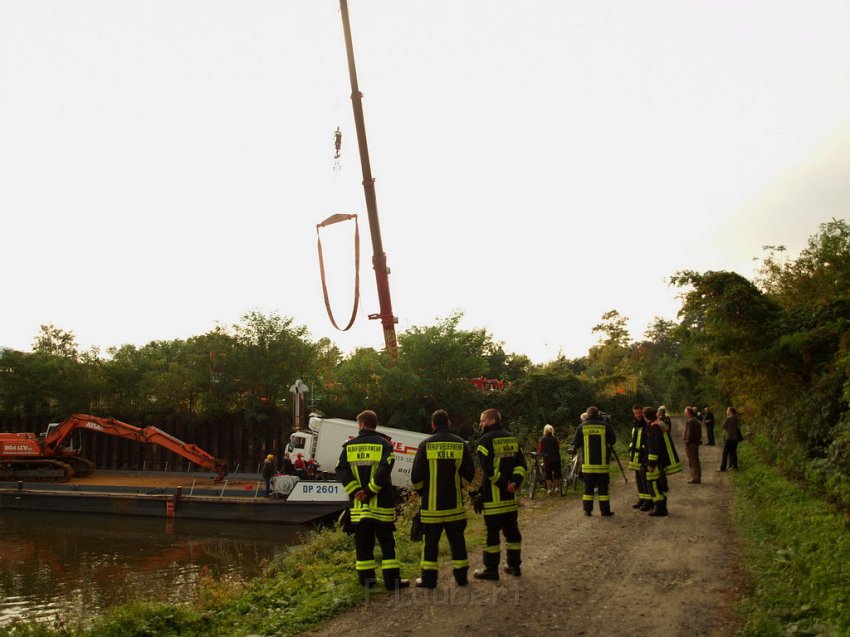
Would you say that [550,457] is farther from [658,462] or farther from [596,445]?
[658,462]

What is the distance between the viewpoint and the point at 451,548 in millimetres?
7094

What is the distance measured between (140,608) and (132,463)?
2983 centimetres

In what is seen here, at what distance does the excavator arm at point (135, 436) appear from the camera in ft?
90.1

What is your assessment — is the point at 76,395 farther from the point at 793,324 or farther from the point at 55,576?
the point at 793,324

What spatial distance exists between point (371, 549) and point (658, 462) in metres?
5.64

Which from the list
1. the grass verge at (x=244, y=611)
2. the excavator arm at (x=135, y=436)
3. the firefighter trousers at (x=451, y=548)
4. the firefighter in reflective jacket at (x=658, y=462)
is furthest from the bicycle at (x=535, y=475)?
the excavator arm at (x=135, y=436)

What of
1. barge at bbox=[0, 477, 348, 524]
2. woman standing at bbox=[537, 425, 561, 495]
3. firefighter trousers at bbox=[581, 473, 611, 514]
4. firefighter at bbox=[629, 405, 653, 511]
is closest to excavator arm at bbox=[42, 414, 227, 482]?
barge at bbox=[0, 477, 348, 524]

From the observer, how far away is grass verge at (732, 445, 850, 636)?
5.91 meters

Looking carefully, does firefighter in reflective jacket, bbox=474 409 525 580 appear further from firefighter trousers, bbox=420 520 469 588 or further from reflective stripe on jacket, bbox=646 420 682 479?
reflective stripe on jacket, bbox=646 420 682 479

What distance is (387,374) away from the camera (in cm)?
2822

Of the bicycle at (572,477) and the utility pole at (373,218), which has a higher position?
the utility pole at (373,218)

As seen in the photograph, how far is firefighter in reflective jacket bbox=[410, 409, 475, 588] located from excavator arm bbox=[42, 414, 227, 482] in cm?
2190

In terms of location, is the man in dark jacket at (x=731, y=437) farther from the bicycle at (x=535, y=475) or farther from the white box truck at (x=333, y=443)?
the white box truck at (x=333, y=443)

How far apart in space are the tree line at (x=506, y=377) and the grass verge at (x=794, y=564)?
1.56ft
